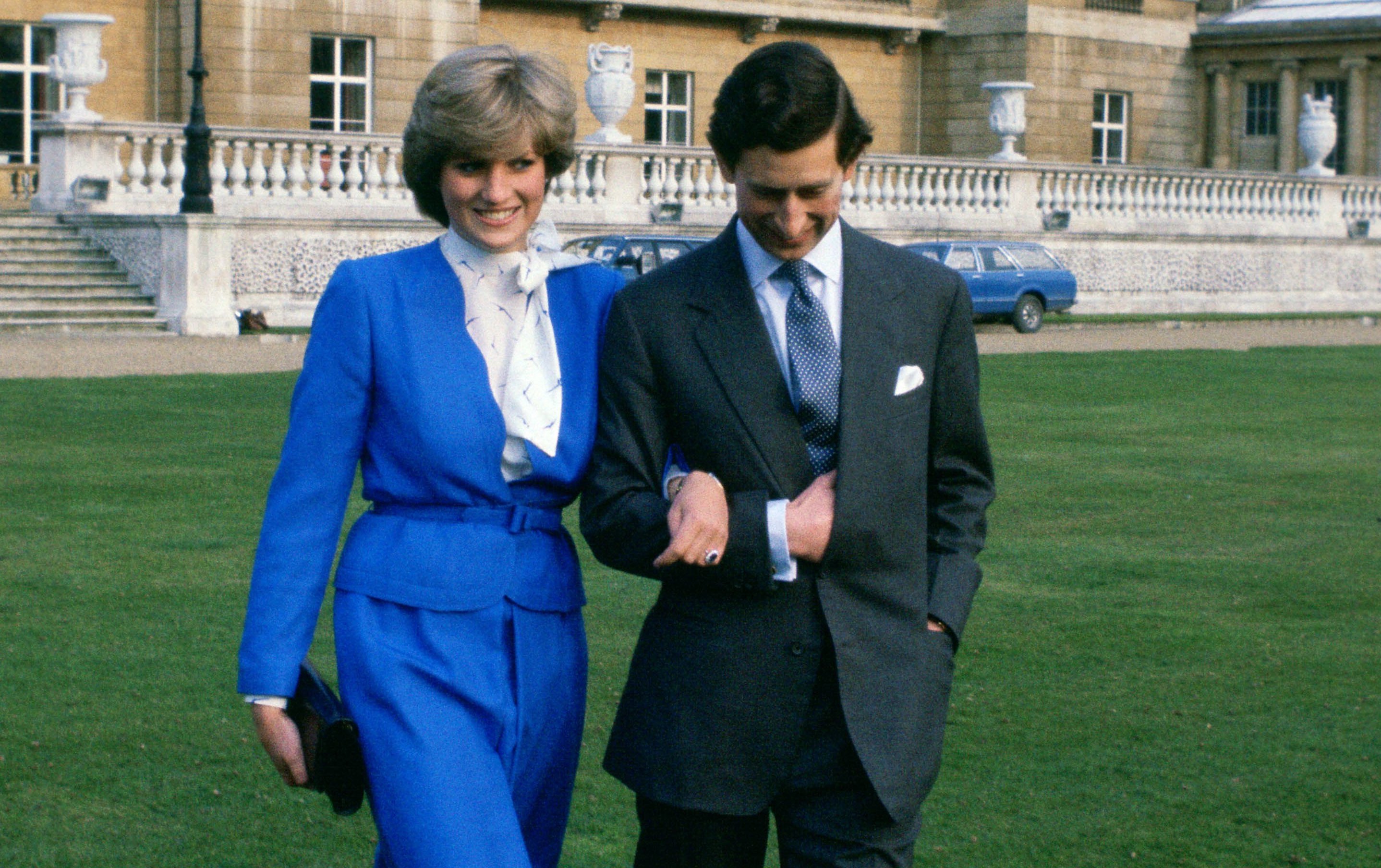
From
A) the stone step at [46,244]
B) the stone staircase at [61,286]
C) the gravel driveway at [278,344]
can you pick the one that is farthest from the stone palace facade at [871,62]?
the gravel driveway at [278,344]

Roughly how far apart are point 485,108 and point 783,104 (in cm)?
51

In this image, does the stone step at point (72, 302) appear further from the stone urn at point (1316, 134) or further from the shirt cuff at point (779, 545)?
the stone urn at point (1316, 134)

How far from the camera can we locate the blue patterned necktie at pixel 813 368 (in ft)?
10.5

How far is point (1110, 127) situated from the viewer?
46.6m

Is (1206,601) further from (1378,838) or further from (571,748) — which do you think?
(571,748)

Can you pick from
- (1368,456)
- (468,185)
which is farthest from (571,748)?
(1368,456)

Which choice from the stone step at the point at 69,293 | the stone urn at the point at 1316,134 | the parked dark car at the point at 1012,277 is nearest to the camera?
the stone step at the point at 69,293

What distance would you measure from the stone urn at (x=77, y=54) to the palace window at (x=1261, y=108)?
30693mm

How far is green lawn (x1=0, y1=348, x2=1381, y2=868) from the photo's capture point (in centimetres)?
526

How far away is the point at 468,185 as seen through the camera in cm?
332

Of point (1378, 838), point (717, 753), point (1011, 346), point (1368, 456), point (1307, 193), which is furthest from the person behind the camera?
point (1307, 193)

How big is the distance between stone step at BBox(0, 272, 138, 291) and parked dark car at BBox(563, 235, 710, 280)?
18.0ft

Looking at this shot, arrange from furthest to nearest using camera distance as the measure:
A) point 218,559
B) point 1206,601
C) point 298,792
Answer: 1. point 218,559
2. point 1206,601
3. point 298,792

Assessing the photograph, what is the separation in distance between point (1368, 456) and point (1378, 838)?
869cm
